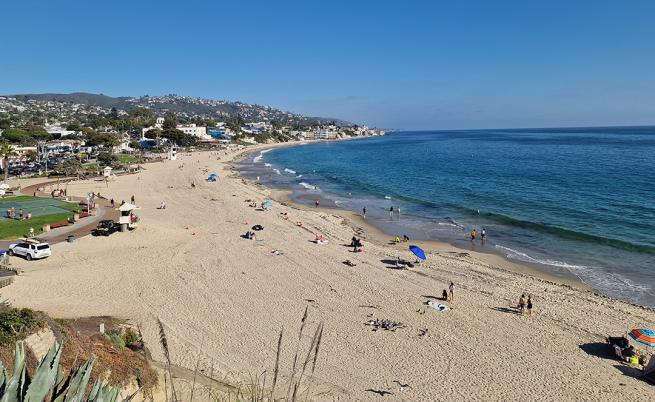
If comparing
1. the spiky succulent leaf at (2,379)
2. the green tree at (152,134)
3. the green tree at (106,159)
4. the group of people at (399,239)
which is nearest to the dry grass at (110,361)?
the spiky succulent leaf at (2,379)

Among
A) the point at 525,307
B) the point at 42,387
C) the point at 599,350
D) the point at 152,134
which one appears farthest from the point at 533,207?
the point at 152,134

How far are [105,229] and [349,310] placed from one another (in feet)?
58.0

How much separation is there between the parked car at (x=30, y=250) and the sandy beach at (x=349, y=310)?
477 millimetres

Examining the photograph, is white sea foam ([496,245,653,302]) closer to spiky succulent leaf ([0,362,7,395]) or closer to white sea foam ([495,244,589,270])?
white sea foam ([495,244,589,270])

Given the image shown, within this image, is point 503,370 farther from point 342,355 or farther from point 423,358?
point 342,355

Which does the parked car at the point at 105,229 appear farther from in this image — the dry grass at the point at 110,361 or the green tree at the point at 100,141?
the green tree at the point at 100,141

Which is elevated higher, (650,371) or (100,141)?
(100,141)

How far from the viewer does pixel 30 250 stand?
70.2ft

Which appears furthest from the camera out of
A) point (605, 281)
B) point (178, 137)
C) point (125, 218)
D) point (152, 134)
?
point (178, 137)

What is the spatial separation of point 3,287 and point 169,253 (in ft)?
25.9

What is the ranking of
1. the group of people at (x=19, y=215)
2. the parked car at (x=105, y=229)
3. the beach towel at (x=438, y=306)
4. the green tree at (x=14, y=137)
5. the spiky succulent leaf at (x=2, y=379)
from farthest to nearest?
the green tree at (x=14, y=137), the group of people at (x=19, y=215), the parked car at (x=105, y=229), the beach towel at (x=438, y=306), the spiky succulent leaf at (x=2, y=379)

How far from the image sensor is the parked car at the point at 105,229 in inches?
1049

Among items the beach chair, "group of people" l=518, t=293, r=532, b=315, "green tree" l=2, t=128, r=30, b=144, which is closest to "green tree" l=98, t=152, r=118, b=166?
"green tree" l=2, t=128, r=30, b=144

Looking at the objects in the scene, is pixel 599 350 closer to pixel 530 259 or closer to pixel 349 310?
pixel 349 310
